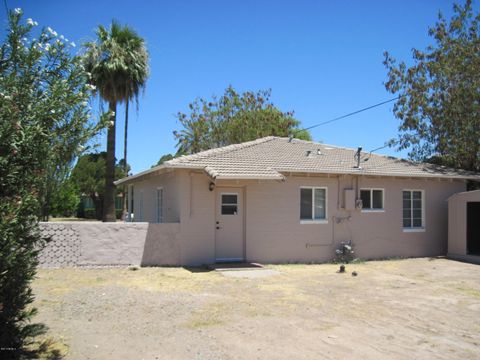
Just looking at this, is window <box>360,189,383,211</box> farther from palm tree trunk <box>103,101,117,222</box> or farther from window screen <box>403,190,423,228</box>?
palm tree trunk <box>103,101,117,222</box>

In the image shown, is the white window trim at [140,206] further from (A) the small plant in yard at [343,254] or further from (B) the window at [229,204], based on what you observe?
(A) the small plant in yard at [343,254]

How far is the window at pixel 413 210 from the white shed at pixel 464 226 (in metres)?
1.03

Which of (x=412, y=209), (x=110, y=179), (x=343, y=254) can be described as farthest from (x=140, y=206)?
(x=412, y=209)

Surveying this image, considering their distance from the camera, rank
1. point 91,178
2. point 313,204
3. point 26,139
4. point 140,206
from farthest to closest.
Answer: point 91,178, point 140,206, point 313,204, point 26,139

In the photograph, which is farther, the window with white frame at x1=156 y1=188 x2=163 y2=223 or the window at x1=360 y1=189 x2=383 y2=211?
the window with white frame at x1=156 y1=188 x2=163 y2=223

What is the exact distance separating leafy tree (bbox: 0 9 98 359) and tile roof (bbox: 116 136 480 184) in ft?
23.3

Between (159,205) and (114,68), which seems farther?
(114,68)

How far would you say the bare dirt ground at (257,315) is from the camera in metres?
6.28

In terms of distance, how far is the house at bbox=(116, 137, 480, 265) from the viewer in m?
13.8

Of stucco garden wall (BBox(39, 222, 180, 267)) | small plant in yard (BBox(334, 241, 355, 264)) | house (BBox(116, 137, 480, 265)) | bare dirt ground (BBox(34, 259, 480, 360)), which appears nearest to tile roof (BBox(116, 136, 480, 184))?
house (BBox(116, 137, 480, 265))

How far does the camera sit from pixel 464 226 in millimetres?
16484

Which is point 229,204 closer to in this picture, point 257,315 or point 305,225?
point 305,225

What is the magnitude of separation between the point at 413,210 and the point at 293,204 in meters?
5.45

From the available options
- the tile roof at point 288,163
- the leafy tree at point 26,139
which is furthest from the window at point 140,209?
the leafy tree at point 26,139
